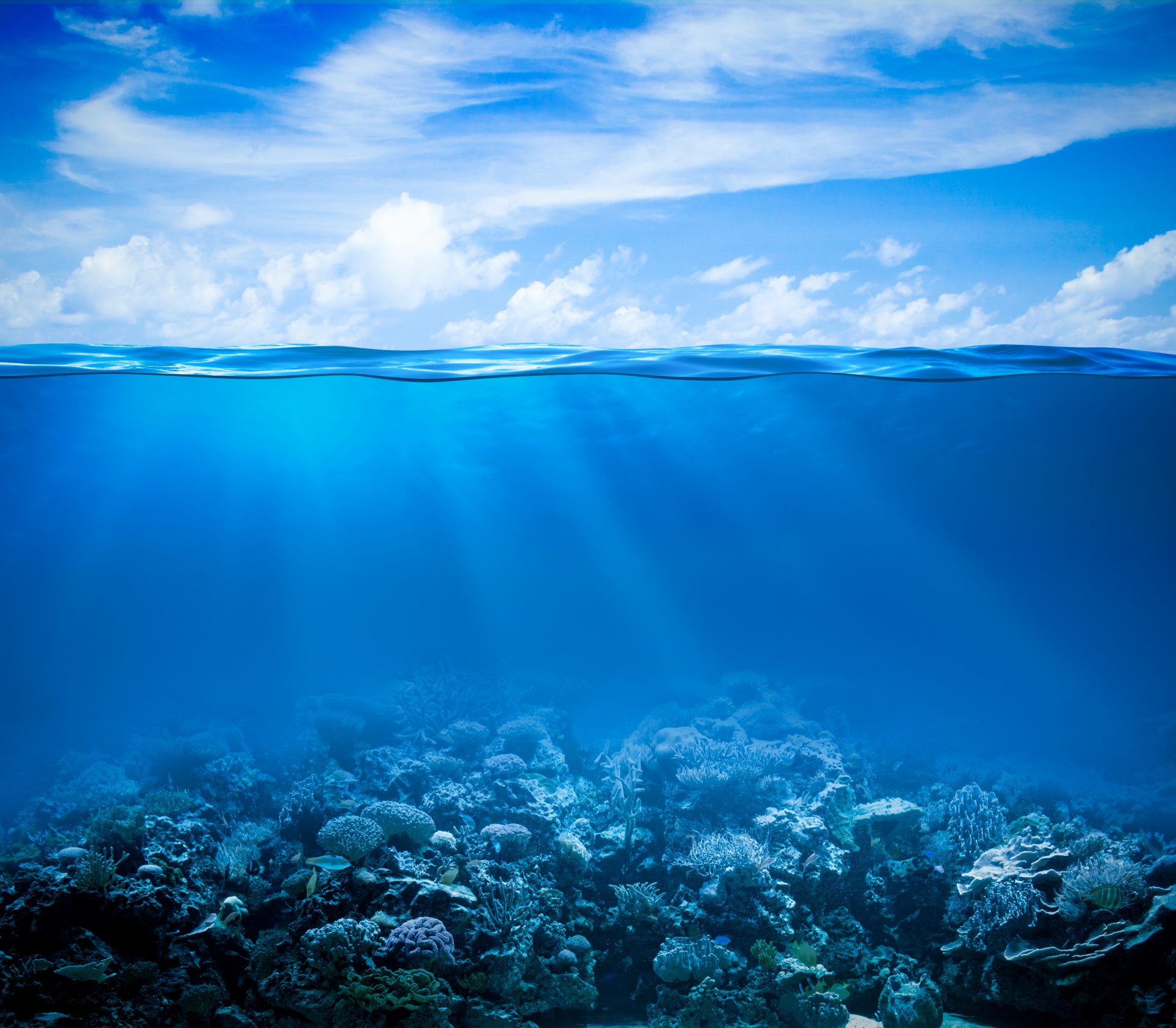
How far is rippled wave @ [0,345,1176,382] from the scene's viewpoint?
10.5 m

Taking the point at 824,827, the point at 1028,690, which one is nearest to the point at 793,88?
the point at 824,827

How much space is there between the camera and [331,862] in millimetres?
4723

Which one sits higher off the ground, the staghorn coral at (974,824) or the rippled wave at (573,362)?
the rippled wave at (573,362)

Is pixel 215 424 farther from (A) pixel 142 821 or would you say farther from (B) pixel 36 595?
(B) pixel 36 595

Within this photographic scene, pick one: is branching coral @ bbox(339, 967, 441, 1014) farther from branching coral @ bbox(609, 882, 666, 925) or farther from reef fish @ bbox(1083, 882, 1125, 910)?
reef fish @ bbox(1083, 882, 1125, 910)

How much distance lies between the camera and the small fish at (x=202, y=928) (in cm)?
437

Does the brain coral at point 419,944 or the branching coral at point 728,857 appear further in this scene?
the branching coral at point 728,857

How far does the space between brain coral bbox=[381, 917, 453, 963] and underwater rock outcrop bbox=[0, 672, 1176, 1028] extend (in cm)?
2

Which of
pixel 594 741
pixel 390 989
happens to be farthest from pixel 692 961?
pixel 594 741

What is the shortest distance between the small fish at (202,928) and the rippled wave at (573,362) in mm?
8086

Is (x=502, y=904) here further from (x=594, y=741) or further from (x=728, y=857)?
A: (x=594, y=741)

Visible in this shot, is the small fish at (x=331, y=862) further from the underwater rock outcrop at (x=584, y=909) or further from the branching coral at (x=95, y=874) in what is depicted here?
the branching coral at (x=95, y=874)

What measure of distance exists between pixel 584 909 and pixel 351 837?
1.95 meters

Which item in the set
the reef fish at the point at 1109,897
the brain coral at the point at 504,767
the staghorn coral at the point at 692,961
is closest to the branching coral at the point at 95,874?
the staghorn coral at the point at 692,961
